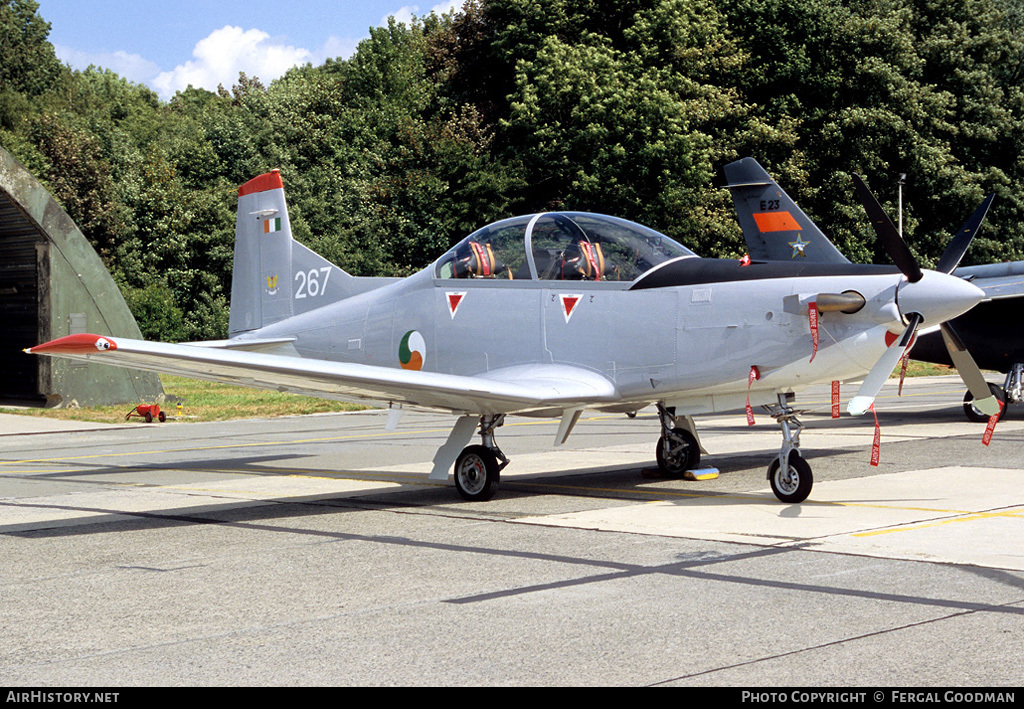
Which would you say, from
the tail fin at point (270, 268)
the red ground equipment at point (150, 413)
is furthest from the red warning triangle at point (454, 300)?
the red ground equipment at point (150, 413)

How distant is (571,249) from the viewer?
10.2 m

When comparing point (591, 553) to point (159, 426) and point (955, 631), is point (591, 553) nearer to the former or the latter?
point (955, 631)

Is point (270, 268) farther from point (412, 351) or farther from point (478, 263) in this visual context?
point (478, 263)

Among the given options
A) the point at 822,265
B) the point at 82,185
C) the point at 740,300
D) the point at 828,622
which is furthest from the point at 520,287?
the point at 82,185

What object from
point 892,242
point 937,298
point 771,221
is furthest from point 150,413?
point 937,298

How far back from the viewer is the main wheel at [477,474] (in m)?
10.3

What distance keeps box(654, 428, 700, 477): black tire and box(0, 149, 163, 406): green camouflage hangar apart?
1604cm

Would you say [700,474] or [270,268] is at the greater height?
[270,268]

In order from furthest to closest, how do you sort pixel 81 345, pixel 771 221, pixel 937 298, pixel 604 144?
1. pixel 604 144
2. pixel 771 221
3. pixel 937 298
4. pixel 81 345

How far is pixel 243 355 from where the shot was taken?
360 inches

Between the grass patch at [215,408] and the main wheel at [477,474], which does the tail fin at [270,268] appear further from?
the grass patch at [215,408]

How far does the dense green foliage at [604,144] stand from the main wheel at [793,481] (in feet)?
109

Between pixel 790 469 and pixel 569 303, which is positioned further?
pixel 569 303

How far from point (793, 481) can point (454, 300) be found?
12.3 ft
